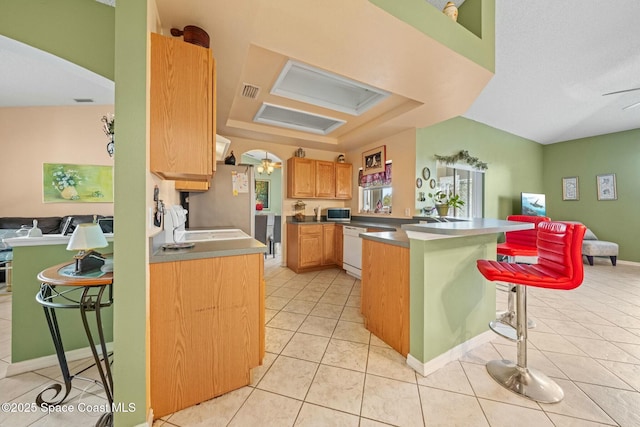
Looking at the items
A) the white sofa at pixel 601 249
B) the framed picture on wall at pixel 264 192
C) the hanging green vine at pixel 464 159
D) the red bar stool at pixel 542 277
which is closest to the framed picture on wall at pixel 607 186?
the white sofa at pixel 601 249

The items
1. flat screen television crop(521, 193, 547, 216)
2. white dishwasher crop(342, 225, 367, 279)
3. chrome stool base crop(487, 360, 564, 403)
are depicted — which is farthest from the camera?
flat screen television crop(521, 193, 547, 216)

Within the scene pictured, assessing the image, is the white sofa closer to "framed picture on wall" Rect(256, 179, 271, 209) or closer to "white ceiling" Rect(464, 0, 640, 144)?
"white ceiling" Rect(464, 0, 640, 144)

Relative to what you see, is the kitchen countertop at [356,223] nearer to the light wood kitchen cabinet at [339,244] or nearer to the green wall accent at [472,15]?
the light wood kitchen cabinet at [339,244]

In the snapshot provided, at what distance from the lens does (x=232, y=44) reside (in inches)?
66.7

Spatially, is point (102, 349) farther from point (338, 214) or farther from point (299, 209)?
point (338, 214)

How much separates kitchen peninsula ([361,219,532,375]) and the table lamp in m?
1.94

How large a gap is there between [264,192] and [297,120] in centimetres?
441

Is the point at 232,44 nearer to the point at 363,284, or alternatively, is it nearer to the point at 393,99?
the point at 393,99

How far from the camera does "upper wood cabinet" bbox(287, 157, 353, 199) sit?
4305 millimetres

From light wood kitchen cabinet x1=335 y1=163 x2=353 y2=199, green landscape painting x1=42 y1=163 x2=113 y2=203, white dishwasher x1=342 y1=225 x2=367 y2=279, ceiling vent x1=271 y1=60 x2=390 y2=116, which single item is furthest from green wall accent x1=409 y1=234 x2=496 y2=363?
green landscape painting x1=42 y1=163 x2=113 y2=203

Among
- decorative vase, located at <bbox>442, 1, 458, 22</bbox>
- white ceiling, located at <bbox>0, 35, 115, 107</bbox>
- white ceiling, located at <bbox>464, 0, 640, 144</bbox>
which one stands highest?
white ceiling, located at <bbox>464, 0, 640, 144</bbox>

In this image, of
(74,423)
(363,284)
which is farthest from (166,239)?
(363,284)

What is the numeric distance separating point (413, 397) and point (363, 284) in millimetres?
982

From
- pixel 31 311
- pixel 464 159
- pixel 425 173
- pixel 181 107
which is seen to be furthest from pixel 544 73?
pixel 31 311
